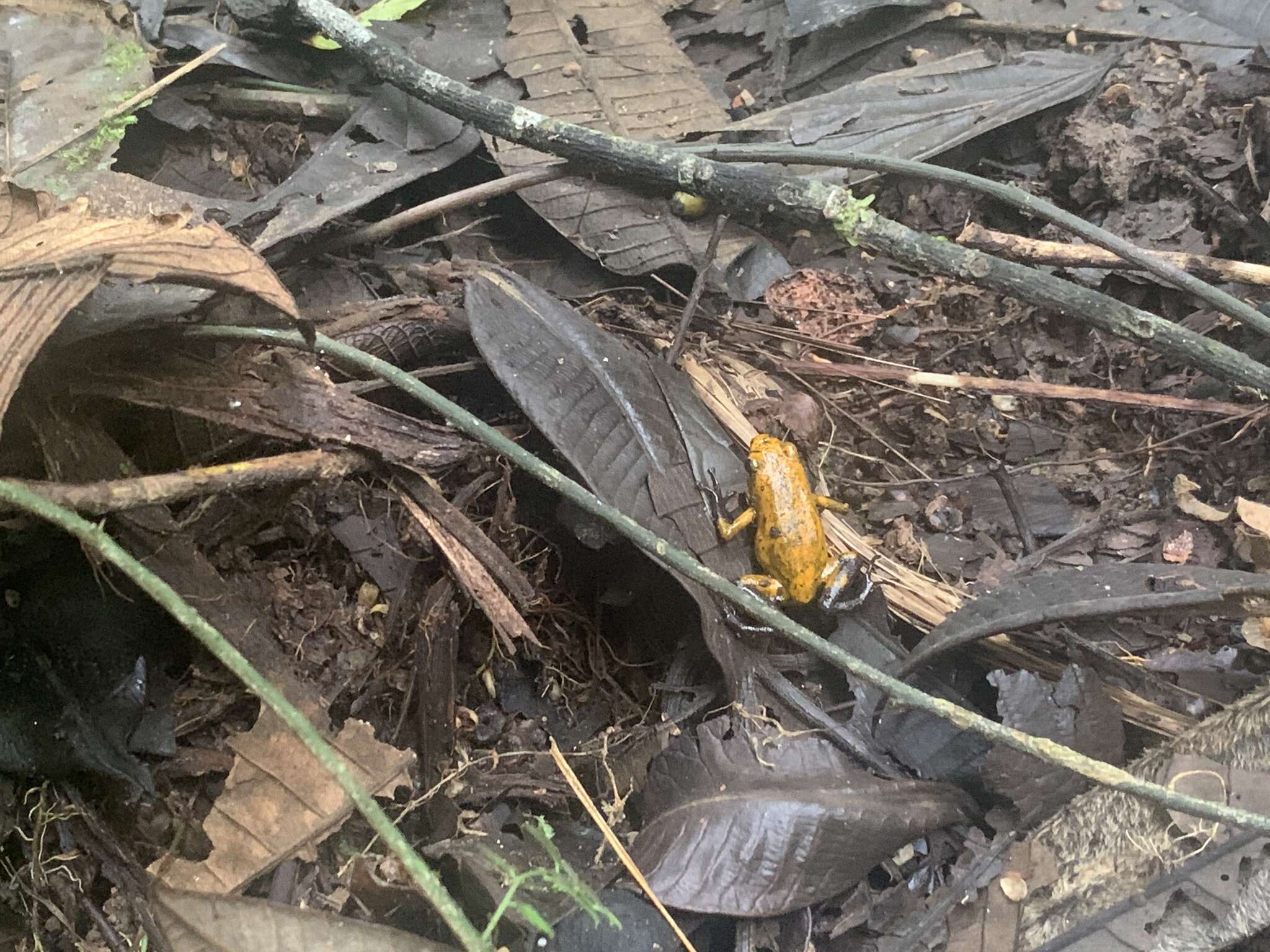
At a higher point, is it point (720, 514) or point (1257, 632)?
point (720, 514)

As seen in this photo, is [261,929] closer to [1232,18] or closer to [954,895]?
[954,895]

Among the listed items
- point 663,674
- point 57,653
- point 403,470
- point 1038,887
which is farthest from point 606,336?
point 1038,887

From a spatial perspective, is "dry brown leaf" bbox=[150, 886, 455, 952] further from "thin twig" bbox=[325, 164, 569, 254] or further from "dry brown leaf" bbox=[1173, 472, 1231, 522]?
"dry brown leaf" bbox=[1173, 472, 1231, 522]

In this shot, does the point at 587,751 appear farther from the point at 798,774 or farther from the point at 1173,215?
the point at 1173,215

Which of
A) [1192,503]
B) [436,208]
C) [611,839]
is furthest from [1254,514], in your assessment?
[436,208]

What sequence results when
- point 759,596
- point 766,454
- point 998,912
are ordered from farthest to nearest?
point 766,454, point 759,596, point 998,912
